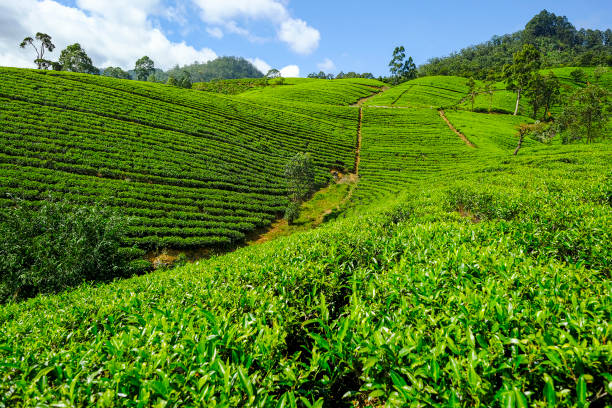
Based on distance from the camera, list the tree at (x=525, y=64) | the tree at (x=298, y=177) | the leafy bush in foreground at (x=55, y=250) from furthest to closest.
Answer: the tree at (x=525, y=64) < the tree at (x=298, y=177) < the leafy bush in foreground at (x=55, y=250)

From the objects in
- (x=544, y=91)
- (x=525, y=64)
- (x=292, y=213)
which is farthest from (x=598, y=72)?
(x=292, y=213)

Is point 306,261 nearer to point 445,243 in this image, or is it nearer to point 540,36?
point 445,243

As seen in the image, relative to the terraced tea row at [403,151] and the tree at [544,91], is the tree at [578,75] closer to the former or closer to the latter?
the tree at [544,91]

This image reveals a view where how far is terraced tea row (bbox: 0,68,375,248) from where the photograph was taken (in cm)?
2147

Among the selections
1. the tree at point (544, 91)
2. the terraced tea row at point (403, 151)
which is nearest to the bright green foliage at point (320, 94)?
the terraced tea row at point (403, 151)

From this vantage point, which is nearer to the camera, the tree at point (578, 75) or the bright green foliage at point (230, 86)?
the tree at point (578, 75)

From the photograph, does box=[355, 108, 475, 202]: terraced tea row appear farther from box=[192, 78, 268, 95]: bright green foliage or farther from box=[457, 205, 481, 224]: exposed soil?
box=[192, 78, 268, 95]: bright green foliage

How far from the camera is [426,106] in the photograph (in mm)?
70812

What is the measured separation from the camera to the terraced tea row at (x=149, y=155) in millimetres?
21469

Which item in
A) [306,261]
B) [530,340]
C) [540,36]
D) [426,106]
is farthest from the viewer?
[540,36]

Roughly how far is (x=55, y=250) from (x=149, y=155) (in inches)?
625

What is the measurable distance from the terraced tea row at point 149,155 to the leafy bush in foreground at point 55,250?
3.28 m

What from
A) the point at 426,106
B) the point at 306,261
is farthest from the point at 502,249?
the point at 426,106

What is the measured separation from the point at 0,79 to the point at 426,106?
83534 mm
